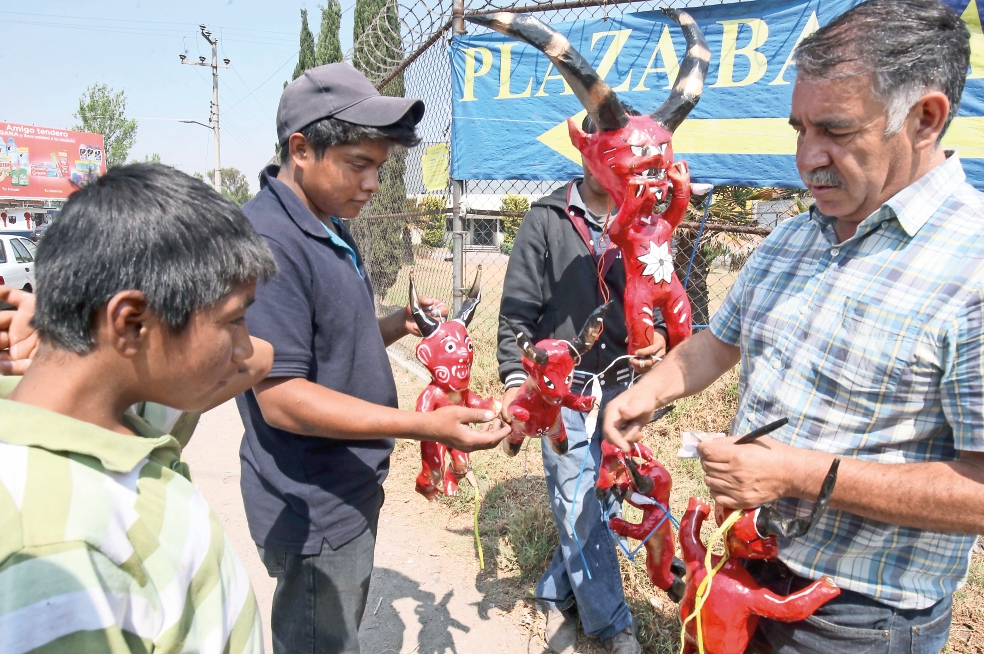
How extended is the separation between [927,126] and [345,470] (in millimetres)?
1676

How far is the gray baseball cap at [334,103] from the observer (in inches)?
65.5

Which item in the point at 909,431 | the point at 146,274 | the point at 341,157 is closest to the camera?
the point at 146,274

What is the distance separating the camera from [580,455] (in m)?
2.56

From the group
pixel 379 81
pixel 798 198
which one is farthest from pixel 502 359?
pixel 379 81

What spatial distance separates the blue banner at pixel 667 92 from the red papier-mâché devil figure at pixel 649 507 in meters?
1.95

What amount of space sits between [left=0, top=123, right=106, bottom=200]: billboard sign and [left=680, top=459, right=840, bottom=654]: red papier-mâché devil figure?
3114cm

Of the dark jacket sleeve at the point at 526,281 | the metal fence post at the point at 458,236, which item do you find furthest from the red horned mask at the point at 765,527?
the metal fence post at the point at 458,236

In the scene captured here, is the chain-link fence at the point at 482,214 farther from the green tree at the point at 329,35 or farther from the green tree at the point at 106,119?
the green tree at the point at 106,119

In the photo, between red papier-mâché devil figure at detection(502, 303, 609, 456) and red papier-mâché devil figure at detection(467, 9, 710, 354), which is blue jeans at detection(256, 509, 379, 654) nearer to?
red papier-mâché devil figure at detection(502, 303, 609, 456)

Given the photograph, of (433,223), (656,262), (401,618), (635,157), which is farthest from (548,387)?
(433,223)

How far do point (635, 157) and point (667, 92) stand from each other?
1715 mm

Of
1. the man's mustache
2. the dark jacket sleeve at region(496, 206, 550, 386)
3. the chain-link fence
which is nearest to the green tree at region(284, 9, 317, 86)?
the chain-link fence

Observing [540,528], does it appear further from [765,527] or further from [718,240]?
[718,240]

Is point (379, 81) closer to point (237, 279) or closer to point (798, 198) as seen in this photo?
point (798, 198)
